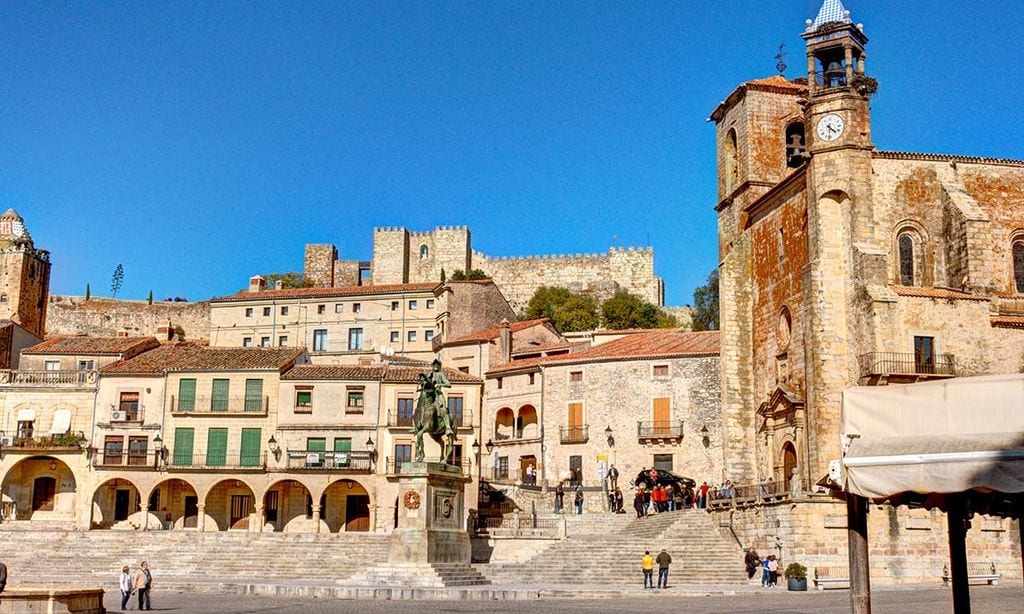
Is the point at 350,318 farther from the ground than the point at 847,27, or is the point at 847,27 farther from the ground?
the point at 847,27

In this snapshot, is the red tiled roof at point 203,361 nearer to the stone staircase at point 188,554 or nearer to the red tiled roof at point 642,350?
the stone staircase at point 188,554

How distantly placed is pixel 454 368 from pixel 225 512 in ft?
49.5

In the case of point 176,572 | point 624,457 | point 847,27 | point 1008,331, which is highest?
point 847,27

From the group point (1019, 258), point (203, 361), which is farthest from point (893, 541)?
point (203, 361)

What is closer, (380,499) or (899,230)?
(899,230)

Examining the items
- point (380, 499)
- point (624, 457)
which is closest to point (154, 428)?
point (380, 499)

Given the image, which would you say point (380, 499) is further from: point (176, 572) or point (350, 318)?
point (350, 318)

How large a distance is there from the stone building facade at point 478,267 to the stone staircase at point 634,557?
2273 inches

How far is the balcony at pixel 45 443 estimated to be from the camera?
47.7 meters

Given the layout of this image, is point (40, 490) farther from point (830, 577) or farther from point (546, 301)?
point (546, 301)

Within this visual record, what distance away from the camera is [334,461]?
47969mm

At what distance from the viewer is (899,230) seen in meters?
39.5

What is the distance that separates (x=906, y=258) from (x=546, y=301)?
50106mm

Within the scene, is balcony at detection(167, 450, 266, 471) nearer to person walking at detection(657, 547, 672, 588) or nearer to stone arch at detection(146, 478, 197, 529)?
stone arch at detection(146, 478, 197, 529)
